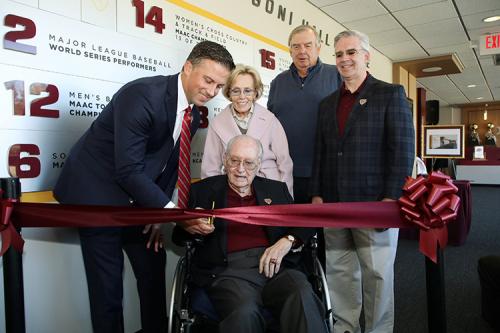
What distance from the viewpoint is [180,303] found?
1545 mm

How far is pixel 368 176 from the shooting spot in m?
1.93

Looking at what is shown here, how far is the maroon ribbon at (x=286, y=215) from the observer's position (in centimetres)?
137

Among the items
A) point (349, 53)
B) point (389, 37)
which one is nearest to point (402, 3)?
point (389, 37)

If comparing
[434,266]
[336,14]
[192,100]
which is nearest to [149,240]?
[192,100]

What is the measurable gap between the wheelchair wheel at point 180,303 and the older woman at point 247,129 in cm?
64

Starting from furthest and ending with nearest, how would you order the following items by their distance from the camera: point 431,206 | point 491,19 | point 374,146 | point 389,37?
point 389,37, point 491,19, point 374,146, point 431,206

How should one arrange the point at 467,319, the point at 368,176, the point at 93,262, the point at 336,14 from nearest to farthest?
1. the point at 93,262
2. the point at 368,176
3. the point at 467,319
4. the point at 336,14

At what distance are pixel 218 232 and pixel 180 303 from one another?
35 cm

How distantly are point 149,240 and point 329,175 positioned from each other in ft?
3.22

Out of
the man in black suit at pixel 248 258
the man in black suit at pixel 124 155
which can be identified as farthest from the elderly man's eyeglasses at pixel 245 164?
the man in black suit at pixel 124 155

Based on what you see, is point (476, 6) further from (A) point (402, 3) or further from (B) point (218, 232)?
(B) point (218, 232)

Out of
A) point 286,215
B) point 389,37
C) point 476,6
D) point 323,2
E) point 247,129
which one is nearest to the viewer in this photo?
point 286,215

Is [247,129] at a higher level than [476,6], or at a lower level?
lower

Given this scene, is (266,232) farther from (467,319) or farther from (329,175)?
(467,319)
